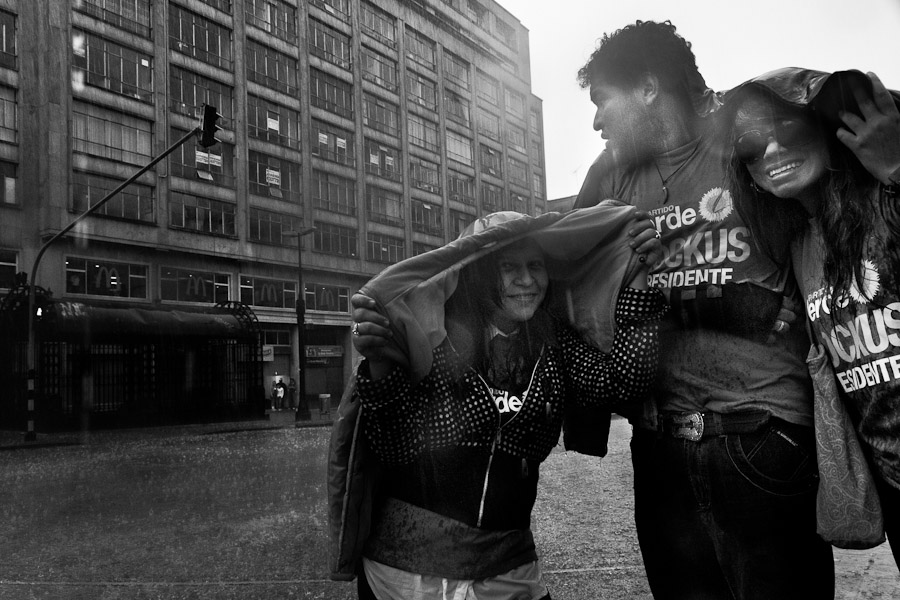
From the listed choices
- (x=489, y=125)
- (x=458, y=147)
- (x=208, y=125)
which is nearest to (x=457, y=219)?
(x=458, y=147)

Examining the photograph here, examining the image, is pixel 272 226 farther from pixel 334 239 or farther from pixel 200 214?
pixel 200 214

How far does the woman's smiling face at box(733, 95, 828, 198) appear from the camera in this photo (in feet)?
5.93

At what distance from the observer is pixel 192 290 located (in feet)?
91.0

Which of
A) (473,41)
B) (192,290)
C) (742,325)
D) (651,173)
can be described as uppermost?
(473,41)

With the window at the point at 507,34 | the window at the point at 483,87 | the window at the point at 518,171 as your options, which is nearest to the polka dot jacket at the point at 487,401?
the window at the point at 507,34

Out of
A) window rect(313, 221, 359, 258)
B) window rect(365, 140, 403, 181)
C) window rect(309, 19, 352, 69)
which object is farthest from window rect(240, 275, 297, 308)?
window rect(309, 19, 352, 69)

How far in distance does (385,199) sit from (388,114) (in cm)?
394

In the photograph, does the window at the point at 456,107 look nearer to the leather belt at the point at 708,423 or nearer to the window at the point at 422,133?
the window at the point at 422,133

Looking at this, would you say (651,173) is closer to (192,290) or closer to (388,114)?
(192,290)

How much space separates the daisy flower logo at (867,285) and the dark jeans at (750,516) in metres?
0.39

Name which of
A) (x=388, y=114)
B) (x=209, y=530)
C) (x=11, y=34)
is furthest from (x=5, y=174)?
(x=209, y=530)

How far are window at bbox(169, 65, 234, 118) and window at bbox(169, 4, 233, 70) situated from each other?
75 cm

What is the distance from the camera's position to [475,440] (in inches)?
79.5

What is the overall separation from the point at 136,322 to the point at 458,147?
1258 cm
